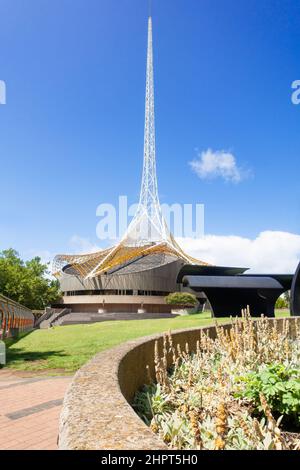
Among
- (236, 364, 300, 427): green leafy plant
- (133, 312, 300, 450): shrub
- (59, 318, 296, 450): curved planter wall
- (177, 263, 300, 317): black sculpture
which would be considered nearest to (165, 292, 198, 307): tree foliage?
(177, 263, 300, 317): black sculpture

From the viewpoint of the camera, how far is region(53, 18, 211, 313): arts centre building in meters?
66.7

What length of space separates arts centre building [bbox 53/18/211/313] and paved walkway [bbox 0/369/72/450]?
56571mm

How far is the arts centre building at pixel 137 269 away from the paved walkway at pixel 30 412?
5657 cm

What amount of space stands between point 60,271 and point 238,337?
72.6m

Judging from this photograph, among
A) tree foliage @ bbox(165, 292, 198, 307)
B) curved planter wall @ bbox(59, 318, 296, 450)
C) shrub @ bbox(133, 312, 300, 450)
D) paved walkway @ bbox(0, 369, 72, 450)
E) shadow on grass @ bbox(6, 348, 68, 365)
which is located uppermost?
curved planter wall @ bbox(59, 318, 296, 450)

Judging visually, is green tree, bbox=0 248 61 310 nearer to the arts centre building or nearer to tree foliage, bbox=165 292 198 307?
the arts centre building

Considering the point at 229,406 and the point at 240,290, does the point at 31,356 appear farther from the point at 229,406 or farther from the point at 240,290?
the point at 240,290

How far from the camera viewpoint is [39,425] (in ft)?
17.3

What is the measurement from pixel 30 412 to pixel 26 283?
56.9 meters

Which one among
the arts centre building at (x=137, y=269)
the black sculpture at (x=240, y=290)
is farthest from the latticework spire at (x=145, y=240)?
the black sculpture at (x=240, y=290)

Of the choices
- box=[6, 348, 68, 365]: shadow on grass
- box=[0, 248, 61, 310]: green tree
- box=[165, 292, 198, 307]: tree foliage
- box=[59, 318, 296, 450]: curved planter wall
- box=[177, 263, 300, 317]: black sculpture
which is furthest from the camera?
box=[0, 248, 61, 310]: green tree

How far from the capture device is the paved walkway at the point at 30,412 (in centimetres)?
463

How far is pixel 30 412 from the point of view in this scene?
19.6 ft
